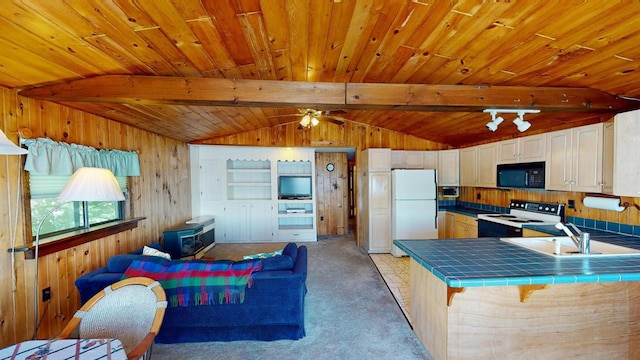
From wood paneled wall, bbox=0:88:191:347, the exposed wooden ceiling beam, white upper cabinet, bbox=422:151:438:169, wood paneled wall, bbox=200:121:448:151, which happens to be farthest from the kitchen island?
wood paneled wall, bbox=200:121:448:151

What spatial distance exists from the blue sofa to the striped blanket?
0.08m

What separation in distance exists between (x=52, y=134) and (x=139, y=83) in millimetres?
1089

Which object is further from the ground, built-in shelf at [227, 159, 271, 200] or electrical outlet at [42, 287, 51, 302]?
built-in shelf at [227, 159, 271, 200]

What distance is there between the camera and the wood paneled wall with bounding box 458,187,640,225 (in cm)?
253

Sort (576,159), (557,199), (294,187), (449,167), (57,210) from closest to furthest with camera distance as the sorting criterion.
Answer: (57,210), (576,159), (557,199), (449,167), (294,187)

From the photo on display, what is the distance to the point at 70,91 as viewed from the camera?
86.3 inches

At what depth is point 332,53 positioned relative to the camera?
88.6 inches

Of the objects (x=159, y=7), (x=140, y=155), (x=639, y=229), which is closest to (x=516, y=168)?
(x=639, y=229)

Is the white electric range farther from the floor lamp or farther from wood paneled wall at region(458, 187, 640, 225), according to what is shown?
A: the floor lamp

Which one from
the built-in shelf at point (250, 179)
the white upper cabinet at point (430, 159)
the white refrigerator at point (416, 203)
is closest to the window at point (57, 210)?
the built-in shelf at point (250, 179)

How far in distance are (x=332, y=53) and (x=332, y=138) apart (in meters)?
3.18

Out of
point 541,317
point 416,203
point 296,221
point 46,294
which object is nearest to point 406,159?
point 416,203

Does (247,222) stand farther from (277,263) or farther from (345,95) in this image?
Result: (345,95)

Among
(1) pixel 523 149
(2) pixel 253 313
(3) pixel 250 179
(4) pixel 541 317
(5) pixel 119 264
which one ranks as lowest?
(2) pixel 253 313
